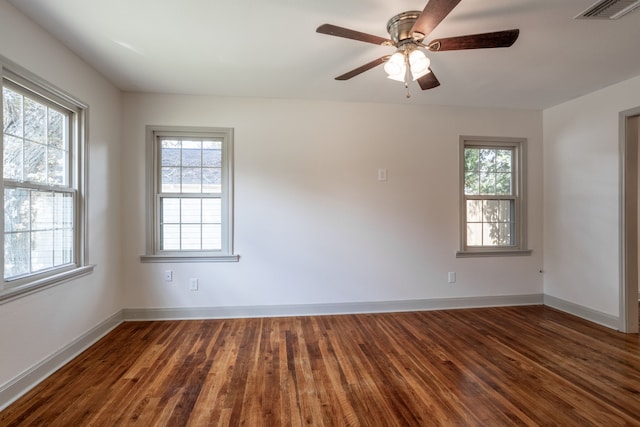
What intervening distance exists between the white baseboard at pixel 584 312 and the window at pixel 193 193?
3979 millimetres

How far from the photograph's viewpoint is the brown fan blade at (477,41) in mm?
1524

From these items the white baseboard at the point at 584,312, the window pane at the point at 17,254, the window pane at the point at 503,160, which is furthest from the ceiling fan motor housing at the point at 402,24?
the white baseboard at the point at 584,312

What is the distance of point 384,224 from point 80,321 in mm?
3140

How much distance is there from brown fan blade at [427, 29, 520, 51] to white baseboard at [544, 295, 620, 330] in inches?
124

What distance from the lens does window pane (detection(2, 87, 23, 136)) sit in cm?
179

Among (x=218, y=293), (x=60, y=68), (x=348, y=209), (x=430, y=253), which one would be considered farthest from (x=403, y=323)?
(x=60, y=68)

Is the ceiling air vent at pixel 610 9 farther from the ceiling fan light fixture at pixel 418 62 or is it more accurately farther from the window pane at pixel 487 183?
the window pane at pixel 487 183

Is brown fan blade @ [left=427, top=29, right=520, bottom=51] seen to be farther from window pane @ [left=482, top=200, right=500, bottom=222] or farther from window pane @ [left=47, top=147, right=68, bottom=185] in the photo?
window pane @ [left=47, top=147, right=68, bottom=185]

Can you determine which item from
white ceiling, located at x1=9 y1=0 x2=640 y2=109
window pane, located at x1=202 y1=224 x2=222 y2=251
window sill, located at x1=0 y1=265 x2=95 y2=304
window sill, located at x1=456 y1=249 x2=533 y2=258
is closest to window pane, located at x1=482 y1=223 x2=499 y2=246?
window sill, located at x1=456 y1=249 x2=533 y2=258

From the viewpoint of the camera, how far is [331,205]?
3260 mm

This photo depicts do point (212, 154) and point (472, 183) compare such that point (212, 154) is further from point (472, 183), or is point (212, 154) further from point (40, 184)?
point (472, 183)

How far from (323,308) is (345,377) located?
124 centimetres

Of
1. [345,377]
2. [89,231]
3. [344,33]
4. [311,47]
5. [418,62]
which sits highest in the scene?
[311,47]

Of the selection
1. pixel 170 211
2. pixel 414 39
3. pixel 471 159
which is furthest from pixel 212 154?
pixel 471 159
